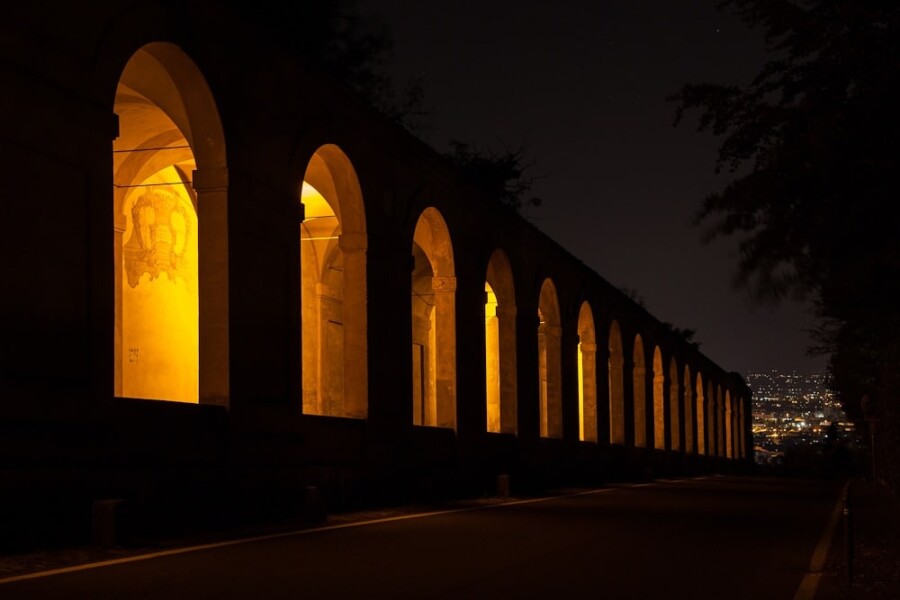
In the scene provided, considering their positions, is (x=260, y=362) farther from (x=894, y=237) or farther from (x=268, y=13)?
(x=268, y=13)

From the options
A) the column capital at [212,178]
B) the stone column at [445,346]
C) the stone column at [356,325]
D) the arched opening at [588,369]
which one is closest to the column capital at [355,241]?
the stone column at [356,325]

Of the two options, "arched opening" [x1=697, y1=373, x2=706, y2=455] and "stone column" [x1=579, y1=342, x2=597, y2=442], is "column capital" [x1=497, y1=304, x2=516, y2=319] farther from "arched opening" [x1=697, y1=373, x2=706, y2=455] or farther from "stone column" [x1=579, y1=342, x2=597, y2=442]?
"arched opening" [x1=697, y1=373, x2=706, y2=455]

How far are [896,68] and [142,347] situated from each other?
61.5 feet

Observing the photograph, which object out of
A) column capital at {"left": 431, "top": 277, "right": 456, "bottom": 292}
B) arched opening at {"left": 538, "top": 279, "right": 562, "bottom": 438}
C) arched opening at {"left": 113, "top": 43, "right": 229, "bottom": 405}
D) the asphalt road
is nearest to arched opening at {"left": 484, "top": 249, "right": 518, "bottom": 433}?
column capital at {"left": 431, "top": 277, "right": 456, "bottom": 292}

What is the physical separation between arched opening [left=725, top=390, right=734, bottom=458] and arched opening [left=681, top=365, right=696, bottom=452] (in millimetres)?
18186

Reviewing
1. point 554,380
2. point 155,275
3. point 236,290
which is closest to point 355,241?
point 155,275

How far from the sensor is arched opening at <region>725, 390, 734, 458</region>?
262 feet

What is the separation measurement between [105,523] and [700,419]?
55.7 m

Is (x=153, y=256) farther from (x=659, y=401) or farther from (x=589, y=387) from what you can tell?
(x=659, y=401)

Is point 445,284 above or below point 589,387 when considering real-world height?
above

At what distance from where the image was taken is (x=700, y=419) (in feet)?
213

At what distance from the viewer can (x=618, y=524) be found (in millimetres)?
16047

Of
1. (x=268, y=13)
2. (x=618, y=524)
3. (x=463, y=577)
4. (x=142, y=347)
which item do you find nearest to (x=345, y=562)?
(x=463, y=577)

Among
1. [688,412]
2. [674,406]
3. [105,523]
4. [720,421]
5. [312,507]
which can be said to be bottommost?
[312,507]
